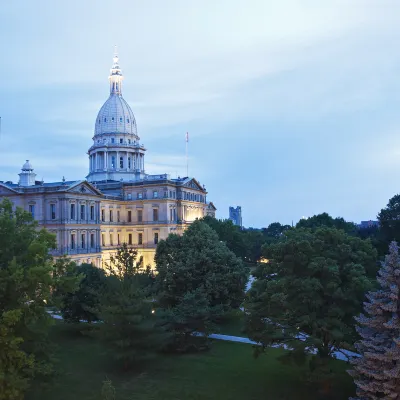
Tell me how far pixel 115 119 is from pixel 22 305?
82365 millimetres

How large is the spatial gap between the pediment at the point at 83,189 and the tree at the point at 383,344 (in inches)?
1884

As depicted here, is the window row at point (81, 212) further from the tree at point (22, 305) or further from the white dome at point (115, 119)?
the tree at point (22, 305)

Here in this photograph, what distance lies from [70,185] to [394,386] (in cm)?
4969

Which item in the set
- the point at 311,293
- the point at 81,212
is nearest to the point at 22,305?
the point at 311,293

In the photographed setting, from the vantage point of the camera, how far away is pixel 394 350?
54.5 ft

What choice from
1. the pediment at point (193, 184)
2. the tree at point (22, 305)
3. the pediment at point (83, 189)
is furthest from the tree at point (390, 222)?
the pediment at point (83, 189)

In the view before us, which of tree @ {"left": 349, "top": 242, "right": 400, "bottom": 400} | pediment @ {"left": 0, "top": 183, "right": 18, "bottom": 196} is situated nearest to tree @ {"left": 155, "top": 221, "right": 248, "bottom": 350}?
tree @ {"left": 349, "top": 242, "right": 400, "bottom": 400}

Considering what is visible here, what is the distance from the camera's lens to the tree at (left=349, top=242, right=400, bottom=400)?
655 inches

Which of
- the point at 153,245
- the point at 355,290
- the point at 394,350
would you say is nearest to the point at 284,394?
the point at 355,290

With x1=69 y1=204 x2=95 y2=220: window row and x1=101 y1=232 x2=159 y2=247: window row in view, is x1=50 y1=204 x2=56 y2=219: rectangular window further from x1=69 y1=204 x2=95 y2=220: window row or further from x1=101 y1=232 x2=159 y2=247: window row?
x1=101 y1=232 x2=159 y2=247: window row

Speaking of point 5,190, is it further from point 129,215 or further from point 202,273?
point 202,273

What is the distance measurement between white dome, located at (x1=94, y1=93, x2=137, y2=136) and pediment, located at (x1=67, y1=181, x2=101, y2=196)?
33924 millimetres

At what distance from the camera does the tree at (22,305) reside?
1666cm

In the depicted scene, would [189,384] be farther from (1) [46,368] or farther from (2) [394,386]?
(2) [394,386]
